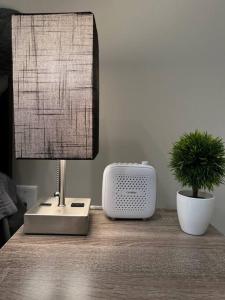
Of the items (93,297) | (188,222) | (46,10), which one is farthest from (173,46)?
(93,297)

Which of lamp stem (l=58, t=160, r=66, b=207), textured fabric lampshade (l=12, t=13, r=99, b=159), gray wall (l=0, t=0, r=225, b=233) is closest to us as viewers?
textured fabric lampshade (l=12, t=13, r=99, b=159)

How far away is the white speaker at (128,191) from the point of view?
33.5 inches

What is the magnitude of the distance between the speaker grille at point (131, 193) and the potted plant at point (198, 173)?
0.12 meters

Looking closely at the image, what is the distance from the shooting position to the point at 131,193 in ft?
2.81

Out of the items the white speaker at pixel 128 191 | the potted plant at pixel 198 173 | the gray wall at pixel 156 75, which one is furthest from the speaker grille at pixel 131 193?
the gray wall at pixel 156 75

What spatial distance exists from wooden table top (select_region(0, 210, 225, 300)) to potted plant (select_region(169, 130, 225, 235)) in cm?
5

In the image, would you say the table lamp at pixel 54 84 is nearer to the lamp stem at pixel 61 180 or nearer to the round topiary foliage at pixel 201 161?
the lamp stem at pixel 61 180

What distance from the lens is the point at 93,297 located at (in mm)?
481

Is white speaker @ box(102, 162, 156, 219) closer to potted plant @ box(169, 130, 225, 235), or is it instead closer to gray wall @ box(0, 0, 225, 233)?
potted plant @ box(169, 130, 225, 235)

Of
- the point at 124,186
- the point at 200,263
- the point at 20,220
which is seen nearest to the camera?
the point at 200,263

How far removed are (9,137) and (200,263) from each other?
85 centimetres

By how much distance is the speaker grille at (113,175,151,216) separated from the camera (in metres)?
0.85

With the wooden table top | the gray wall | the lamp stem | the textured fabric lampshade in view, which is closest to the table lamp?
the textured fabric lampshade

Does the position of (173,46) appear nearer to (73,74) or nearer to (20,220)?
(73,74)
